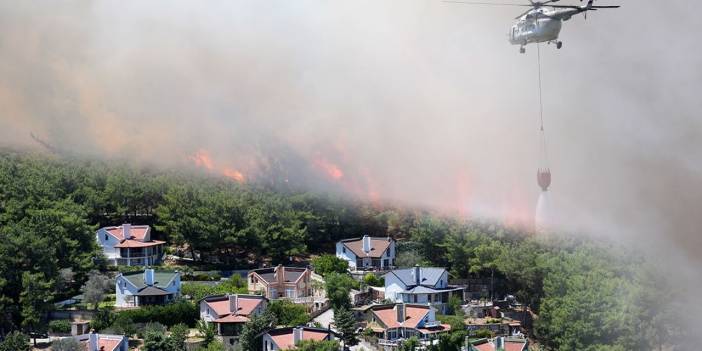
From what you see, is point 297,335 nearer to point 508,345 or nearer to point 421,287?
point 508,345

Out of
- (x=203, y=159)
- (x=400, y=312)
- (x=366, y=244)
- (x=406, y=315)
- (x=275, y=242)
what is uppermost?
(x=203, y=159)

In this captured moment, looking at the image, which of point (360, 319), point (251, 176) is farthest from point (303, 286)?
point (251, 176)

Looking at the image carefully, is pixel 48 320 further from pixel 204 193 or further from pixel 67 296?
pixel 204 193

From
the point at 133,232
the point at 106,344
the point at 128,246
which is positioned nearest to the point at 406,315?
the point at 106,344

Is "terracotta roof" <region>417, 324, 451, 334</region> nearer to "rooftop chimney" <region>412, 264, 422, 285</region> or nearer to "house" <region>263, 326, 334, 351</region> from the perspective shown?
"house" <region>263, 326, 334, 351</region>

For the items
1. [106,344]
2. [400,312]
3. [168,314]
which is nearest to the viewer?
[106,344]

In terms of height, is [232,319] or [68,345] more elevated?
[232,319]

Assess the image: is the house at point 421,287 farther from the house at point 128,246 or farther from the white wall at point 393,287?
the house at point 128,246
